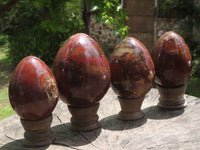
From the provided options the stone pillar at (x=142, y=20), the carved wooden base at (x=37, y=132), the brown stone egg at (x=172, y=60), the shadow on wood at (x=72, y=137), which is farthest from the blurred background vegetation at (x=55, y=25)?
the carved wooden base at (x=37, y=132)

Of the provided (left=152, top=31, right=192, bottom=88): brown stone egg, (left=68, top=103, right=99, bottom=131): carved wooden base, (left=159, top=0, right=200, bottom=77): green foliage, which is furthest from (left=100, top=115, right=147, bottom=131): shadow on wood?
(left=159, top=0, right=200, bottom=77): green foliage

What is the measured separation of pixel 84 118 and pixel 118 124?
26cm

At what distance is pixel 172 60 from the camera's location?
185 centimetres

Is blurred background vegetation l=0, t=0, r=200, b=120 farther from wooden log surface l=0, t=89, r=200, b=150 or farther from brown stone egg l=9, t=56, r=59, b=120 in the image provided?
brown stone egg l=9, t=56, r=59, b=120

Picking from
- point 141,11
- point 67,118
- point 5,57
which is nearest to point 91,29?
point 141,11

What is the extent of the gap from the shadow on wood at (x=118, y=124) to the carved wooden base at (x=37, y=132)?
1.37ft

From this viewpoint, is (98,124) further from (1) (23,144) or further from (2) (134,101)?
(1) (23,144)

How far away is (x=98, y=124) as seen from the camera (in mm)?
1751

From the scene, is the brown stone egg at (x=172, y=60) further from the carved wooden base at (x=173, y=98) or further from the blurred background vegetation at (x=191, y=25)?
the blurred background vegetation at (x=191, y=25)

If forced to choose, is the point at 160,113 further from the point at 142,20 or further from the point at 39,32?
the point at 39,32

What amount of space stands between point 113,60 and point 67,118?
0.60m

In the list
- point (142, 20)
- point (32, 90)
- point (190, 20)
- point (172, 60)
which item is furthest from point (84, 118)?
point (142, 20)

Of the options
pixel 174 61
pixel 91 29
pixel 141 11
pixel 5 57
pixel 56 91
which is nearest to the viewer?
pixel 56 91

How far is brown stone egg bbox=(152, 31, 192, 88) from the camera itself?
186cm
